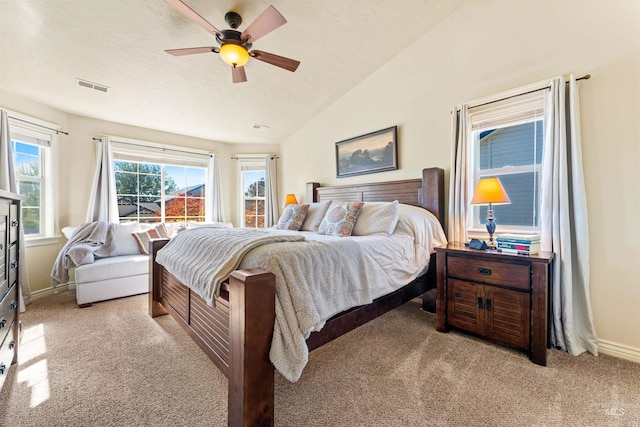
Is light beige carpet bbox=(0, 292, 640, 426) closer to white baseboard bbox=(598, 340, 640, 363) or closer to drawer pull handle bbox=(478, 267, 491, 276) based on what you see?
white baseboard bbox=(598, 340, 640, 363)

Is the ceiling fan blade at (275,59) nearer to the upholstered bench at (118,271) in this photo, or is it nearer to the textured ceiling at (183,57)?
the textured ceiling at (183,57)

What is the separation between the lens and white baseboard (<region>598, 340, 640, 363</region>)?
Answer: 6.11 ft

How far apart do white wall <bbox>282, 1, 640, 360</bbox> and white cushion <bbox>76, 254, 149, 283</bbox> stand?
3548 millimetres

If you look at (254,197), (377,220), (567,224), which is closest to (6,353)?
(377,220)

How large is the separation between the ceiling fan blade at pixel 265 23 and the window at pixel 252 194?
3.49 metres

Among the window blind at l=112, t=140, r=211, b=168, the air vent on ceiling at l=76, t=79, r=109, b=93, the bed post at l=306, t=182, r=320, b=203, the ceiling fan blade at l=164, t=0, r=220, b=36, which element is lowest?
the bed post at l=306, t=182, r=320, b=203

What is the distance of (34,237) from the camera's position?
11.0 ft

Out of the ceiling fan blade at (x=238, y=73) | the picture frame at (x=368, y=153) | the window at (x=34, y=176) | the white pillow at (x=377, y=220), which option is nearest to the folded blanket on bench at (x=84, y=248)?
the window at (x=34, y=176)

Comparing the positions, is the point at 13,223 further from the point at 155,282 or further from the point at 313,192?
the point at 313,192

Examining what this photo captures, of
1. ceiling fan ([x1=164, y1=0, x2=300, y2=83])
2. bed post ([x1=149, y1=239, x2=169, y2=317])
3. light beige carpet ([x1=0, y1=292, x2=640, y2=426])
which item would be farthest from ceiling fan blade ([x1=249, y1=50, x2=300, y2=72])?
light beige carpet ([x1=0, y1=292, x2=640, y2=426])

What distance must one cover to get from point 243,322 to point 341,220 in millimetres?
1653

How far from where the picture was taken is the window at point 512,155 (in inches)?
92.1

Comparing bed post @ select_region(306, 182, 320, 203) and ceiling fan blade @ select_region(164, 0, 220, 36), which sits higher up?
ceiling fan blade @ select_region(164, 0, 220, 36)

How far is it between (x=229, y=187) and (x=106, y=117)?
2.19 meters
